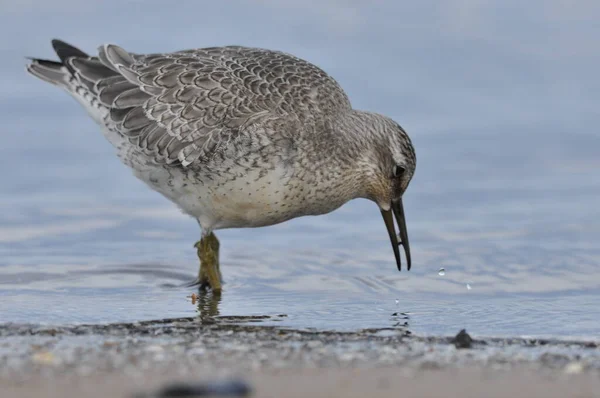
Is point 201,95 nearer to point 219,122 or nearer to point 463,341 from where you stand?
point 219,122

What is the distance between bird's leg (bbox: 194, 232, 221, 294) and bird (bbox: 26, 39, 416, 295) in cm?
1

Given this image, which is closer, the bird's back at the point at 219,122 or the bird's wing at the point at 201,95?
the bird's back at the point at 219,122

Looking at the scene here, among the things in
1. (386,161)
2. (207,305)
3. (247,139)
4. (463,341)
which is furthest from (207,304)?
(463,341)

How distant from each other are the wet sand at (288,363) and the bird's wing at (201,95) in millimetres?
2163

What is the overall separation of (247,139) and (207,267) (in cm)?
161

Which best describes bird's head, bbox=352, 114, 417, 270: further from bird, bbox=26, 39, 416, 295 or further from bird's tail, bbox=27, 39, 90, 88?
bird's tail, bbox=27, 39, 90, 88

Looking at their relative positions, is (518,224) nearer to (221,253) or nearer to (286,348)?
(221,253)

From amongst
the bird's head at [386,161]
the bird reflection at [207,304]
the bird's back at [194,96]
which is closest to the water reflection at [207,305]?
the bird reflection at [207,304]

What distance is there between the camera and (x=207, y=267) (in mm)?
10133

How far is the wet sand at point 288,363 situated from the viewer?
559 centimetres

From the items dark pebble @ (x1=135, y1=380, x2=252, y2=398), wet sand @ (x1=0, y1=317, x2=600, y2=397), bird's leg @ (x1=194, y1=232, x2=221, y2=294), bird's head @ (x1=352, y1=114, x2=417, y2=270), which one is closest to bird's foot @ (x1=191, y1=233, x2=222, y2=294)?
bird's leg @ (x1=194, y1=232, x2=221, y2=294)

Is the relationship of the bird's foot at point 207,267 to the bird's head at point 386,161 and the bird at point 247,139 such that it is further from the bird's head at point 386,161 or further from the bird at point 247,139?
the bird's head at point 386,161

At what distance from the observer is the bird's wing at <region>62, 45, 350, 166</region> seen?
924 cm

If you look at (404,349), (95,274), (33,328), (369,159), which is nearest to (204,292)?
(95,274)
